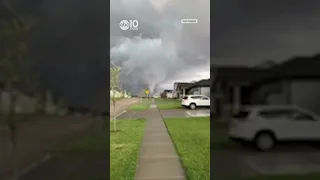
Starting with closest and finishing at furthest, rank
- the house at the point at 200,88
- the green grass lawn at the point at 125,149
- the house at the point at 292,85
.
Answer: the house at the point at 292,85
the house at the point at 200,88
the green grass lawn at the point at 125,149

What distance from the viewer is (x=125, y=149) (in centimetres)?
194

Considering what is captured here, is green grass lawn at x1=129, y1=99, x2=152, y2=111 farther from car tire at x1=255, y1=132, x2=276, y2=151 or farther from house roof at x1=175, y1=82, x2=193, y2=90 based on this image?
car tire at x1=255, y1=132, x2=276, y2=151

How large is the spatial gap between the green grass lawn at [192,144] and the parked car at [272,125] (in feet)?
0.72

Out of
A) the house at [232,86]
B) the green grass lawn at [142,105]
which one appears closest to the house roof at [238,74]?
the house at [232,86]

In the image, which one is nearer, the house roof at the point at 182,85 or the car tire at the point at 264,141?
the car tire at the point at 264,141

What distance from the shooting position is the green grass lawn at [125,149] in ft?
6.18

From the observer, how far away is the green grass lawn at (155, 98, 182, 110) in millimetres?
1942
